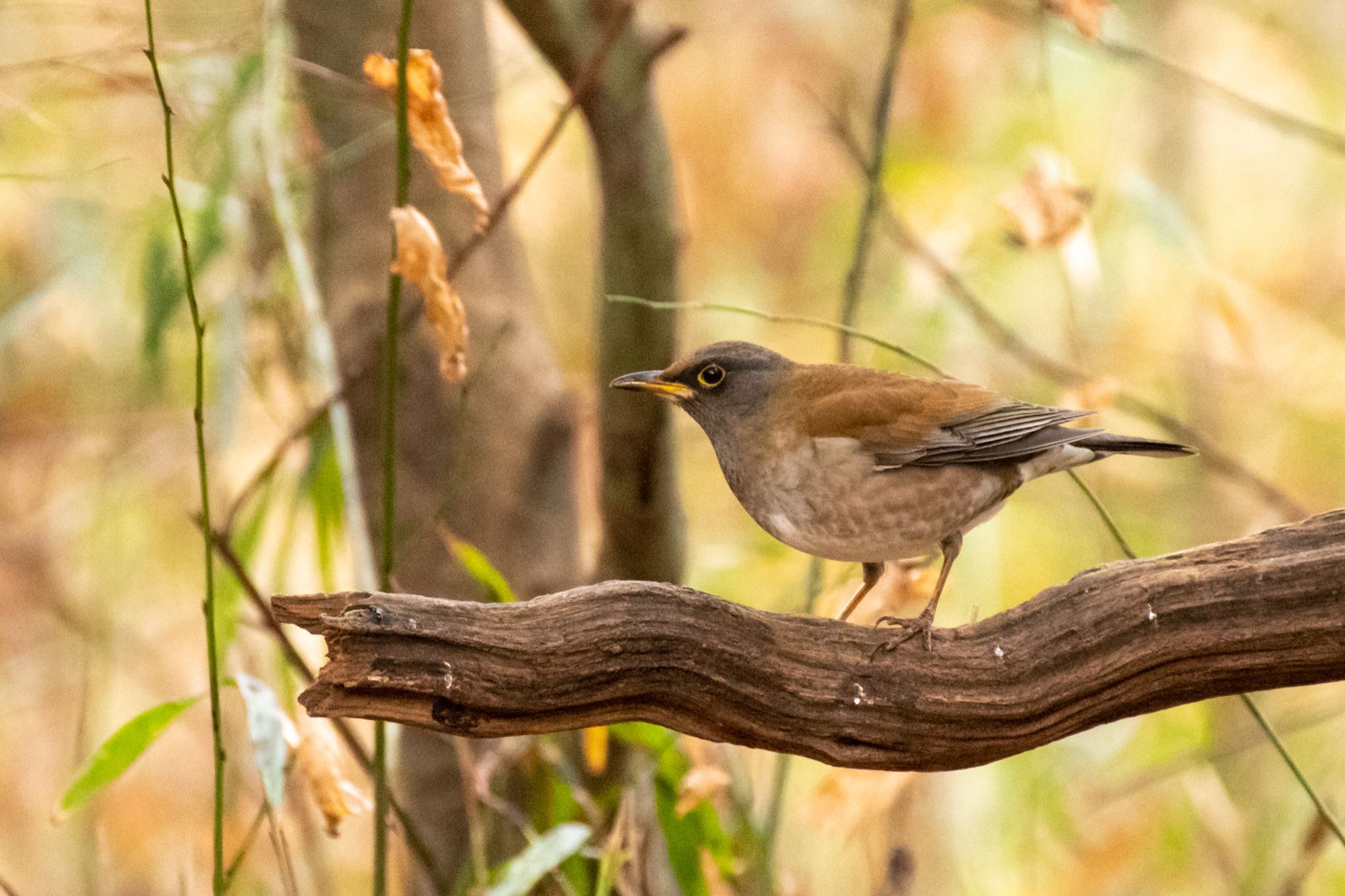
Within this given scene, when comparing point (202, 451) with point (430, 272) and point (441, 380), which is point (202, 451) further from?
point (441, 380)

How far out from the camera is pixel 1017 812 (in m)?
4.70

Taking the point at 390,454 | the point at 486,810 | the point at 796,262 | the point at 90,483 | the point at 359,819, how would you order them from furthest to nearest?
the point at 796,262 < the point at 359,819 < the point at 90,483 < the point at 486,810 < the point at 390,454

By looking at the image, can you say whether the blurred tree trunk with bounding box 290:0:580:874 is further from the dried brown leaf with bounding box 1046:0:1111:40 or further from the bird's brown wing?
the dried brown leaf with bounding box 1046:0:1111:40

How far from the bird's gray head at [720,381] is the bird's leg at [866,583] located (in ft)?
1.85

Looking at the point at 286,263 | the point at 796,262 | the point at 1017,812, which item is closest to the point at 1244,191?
the point at 796,262

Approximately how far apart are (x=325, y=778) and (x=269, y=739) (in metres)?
0.14

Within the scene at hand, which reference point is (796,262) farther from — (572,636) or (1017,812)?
(572,636)

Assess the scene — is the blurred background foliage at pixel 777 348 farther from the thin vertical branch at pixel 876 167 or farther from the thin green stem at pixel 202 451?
the thin green stem at pixel 202 451

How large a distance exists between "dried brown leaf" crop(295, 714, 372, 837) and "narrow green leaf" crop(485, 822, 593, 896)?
0.49 m

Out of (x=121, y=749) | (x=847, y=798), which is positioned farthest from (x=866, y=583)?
(x=121, y=749)

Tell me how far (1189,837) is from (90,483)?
5.46 m

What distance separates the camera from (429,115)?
2439 millimetres

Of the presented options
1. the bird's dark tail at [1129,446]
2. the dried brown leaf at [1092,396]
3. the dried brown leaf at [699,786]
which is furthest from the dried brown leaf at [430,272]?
the dried brown leaf at [1092,396]

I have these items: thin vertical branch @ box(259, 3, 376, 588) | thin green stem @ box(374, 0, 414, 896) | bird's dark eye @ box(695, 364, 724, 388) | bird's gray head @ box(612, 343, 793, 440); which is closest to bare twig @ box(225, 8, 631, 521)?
thin vertical branch @ box(259, 3, 376, 588)
